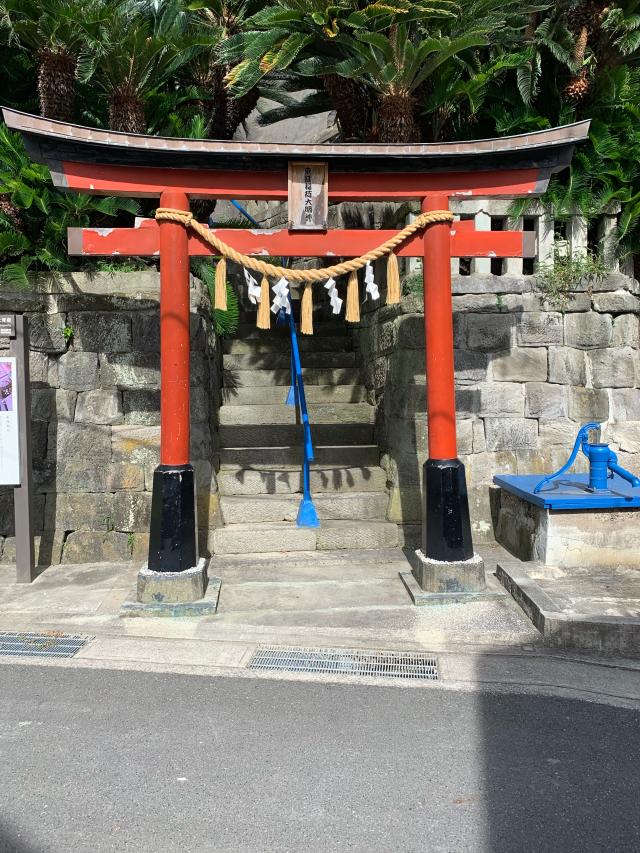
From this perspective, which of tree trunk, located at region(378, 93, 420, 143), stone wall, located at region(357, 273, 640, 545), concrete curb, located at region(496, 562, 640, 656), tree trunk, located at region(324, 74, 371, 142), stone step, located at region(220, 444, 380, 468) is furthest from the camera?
tree trunk, located at region(324, 74, 371, 142)

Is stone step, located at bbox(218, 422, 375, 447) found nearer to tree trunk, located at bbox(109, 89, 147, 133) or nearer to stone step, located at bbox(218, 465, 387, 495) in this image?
stone step, located at bbox(218, 465, 387, 495)

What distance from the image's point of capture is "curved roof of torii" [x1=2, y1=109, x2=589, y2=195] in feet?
16.1

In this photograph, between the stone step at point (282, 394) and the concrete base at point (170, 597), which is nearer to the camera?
the concrete base at point (170, 597)

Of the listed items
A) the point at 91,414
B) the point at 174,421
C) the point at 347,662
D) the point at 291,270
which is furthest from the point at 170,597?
the point at 291,270

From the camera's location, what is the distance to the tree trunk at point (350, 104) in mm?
8266

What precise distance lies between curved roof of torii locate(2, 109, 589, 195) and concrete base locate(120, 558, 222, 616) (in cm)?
327

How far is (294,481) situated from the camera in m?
7.16

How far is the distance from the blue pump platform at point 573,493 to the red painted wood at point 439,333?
0.92m

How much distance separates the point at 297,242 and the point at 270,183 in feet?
1.76

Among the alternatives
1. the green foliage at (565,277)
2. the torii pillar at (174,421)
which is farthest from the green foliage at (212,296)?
the green foliage at (565,277)

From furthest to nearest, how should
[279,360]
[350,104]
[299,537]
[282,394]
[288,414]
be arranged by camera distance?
1. [279,360]
2. [350,104]
3. [282,394]
4. [288,414]
5. [299,537]

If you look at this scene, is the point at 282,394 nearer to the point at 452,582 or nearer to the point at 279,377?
the point at 279,377

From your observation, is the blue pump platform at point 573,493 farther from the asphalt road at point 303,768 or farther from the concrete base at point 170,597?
the concrete base at point 170,597

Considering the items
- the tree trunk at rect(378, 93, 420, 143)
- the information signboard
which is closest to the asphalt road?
the information signboard
